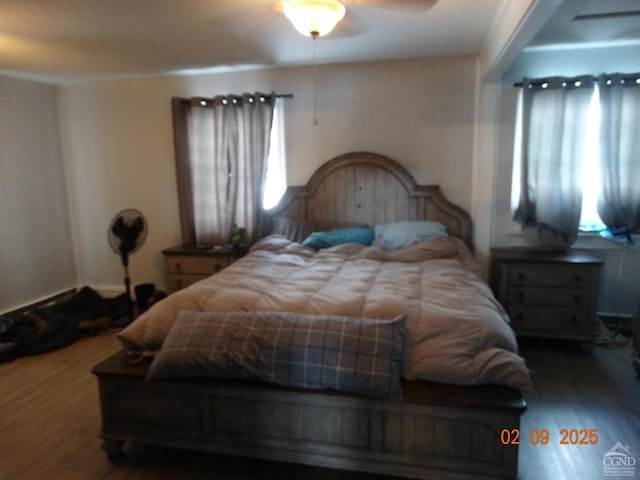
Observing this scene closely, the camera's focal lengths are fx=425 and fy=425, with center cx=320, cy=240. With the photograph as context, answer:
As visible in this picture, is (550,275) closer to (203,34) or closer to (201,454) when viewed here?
(201,454)

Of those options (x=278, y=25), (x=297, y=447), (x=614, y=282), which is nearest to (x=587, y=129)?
(x=614, y=282)

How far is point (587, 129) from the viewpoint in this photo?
10.6ft

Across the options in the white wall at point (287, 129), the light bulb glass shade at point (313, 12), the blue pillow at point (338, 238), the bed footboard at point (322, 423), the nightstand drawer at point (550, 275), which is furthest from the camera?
Result: the white wall at point (287, 129)

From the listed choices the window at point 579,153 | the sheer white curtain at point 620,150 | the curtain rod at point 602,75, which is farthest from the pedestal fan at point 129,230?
the sheer white curtain at point 620,150

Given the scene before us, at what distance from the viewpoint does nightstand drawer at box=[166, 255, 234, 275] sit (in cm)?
365

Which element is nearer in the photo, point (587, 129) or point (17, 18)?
point (17, 18)

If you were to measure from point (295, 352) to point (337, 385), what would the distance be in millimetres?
213

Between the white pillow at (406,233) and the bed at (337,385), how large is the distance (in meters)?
0.97

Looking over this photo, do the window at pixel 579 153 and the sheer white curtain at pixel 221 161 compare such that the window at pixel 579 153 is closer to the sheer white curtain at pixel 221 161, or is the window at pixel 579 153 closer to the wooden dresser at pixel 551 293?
the wooden dresser at pixel 551 293

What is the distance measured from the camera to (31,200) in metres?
4.04

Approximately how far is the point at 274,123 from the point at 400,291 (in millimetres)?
2301

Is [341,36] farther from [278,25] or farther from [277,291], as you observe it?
[277,291]

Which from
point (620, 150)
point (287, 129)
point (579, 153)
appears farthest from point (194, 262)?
point (620, 150)

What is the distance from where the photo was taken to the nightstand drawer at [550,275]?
2998mm
